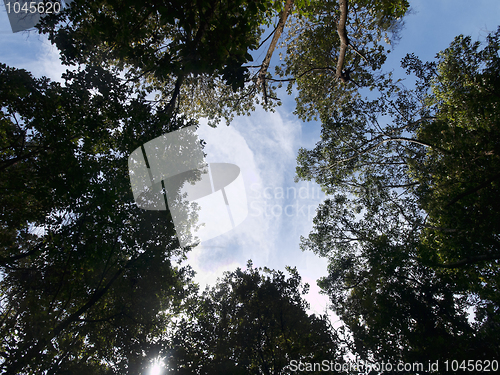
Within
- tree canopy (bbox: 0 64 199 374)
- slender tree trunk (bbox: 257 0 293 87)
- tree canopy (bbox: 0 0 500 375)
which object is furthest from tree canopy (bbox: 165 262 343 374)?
slender tree trunk (bbox: 257 0 293 87)

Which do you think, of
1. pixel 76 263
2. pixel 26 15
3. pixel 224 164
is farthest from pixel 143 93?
pixel 76 263

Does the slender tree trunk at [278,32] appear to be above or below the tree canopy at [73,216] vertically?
above

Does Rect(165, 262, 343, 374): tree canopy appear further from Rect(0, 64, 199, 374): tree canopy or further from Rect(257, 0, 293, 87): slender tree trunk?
Rect(257, 0, 293, 87): slender tree trunk

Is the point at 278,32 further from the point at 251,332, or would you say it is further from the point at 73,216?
the point at 251,332

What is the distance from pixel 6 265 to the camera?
19.5 feet

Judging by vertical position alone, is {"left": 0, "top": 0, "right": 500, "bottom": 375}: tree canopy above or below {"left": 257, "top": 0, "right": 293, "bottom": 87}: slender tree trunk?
below

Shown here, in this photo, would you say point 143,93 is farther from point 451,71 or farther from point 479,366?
point 479,366

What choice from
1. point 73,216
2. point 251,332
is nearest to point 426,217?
point 251,332

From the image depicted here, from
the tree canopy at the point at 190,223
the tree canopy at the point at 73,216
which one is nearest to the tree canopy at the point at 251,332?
the tree canopy at the point at 190,223

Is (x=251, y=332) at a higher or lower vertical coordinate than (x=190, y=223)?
lower

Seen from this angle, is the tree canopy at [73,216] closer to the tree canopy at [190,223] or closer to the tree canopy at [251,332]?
the tree canopy at [190,223]

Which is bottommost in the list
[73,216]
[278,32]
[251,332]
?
[251,332]

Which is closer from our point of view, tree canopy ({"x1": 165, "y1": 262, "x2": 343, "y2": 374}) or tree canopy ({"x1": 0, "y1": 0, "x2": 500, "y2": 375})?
tree canopy ({"x1": 0, "y1": 0, "x2": 500, "y2": 375})

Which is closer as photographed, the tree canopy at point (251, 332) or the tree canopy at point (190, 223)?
the tree canopy at point (190, 223)
